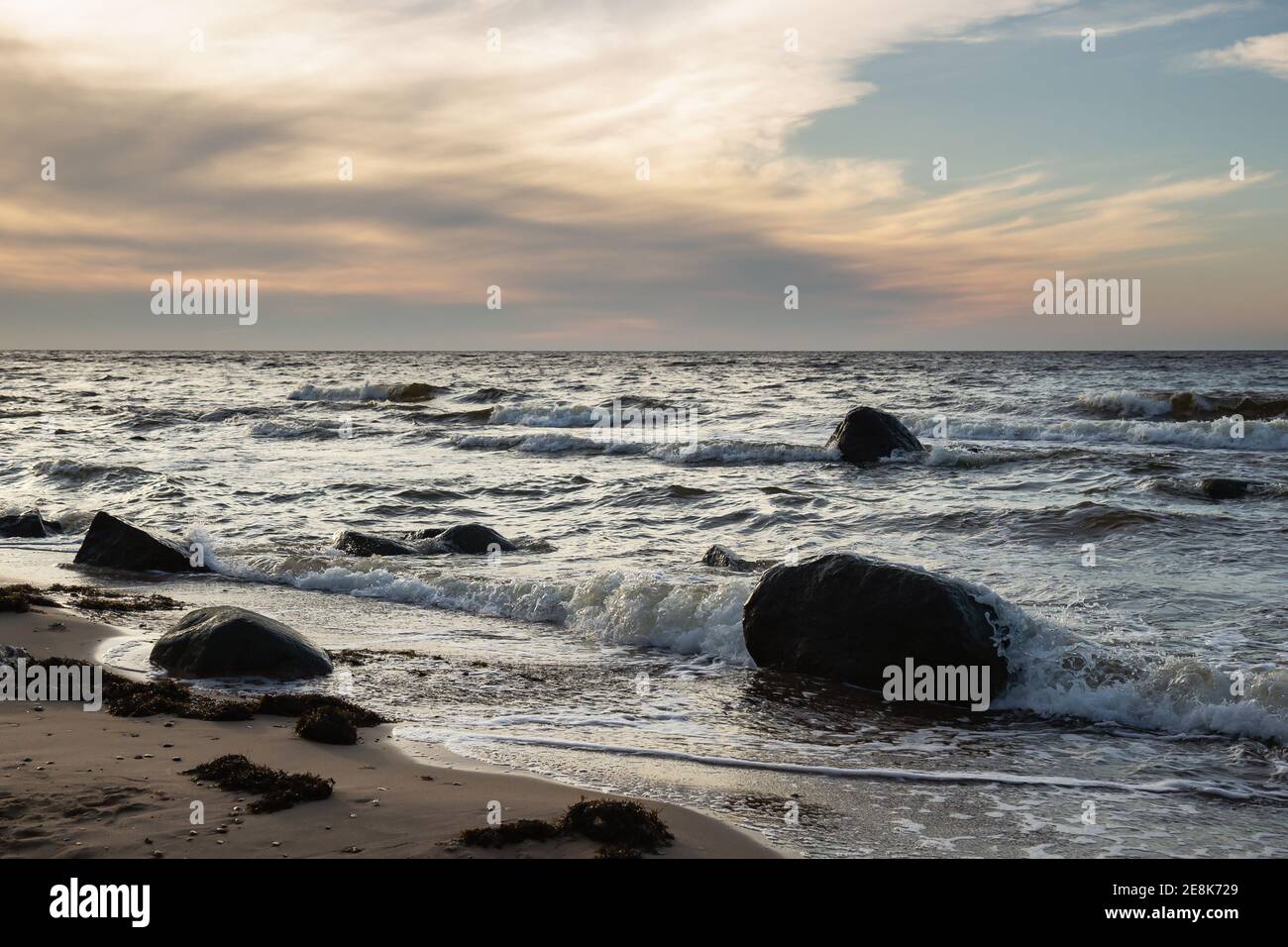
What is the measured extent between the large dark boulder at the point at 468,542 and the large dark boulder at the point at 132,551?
10.3 ft

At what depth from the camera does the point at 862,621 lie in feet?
27.5

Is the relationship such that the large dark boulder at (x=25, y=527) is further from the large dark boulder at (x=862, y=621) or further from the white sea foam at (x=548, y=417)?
the white sea foam at (x=548, y=417)

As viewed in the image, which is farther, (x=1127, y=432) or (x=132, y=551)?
(x=1127, y=432)

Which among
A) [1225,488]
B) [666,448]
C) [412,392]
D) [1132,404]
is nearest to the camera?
[1225,488]

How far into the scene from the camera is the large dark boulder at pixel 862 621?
808cm

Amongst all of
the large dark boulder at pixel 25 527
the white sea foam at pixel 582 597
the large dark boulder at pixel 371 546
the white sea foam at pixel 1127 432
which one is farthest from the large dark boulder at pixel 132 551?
the white sea foam at pixel 1127 432

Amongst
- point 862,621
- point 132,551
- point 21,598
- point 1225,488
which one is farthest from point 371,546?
point 1225,488

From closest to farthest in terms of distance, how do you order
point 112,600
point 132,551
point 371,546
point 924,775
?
point 924,775 → point 112,600 → point 132,551 → point 371,546

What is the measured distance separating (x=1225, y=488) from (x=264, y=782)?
17614 mm

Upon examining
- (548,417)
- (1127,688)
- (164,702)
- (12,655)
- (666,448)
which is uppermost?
(548,417)

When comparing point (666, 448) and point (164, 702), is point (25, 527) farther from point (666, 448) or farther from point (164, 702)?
point (666, 448)

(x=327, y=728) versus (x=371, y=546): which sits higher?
(x=371, y=546)
